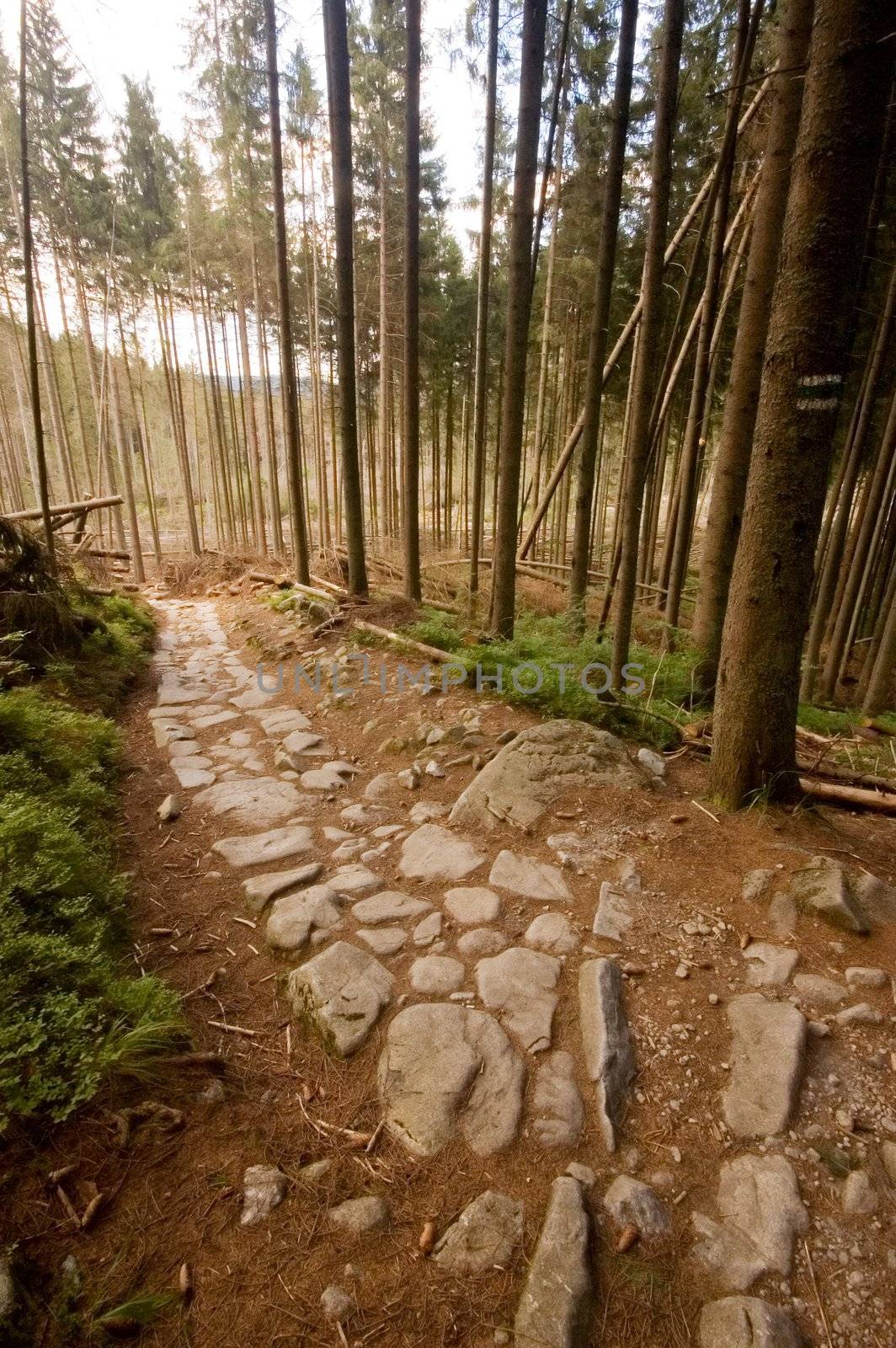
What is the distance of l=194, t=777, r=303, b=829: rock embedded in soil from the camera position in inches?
144

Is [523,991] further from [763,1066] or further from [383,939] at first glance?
[763,1066]

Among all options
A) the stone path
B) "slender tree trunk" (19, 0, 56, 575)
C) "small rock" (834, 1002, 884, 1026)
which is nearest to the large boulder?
the stone path

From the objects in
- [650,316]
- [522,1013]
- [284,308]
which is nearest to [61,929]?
[522,1013]

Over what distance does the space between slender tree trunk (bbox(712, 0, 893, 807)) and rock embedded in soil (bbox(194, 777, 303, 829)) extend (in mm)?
2779

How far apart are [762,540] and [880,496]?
284 inches

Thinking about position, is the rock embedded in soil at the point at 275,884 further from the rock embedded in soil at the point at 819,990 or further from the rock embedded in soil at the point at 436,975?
the rock embedded in soil at the point at 819,990

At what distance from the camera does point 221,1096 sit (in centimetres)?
182

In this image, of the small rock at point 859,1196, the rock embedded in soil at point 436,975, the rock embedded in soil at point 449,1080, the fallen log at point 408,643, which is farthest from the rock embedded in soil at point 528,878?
the fallen log at point 408,643

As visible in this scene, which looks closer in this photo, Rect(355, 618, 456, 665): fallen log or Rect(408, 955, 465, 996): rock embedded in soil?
Rect(408, 955, 465, 996): rock embedded in soil

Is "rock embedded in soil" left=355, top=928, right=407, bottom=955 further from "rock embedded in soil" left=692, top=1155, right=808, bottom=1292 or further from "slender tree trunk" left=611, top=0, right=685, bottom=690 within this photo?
"slender tree trunk" left=611, top=0, right=685, bottom=690

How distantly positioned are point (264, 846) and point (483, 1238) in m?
2.25

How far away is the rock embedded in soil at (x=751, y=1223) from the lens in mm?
1389

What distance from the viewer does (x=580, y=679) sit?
481cm

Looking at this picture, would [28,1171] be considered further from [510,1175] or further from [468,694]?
[468,694]
